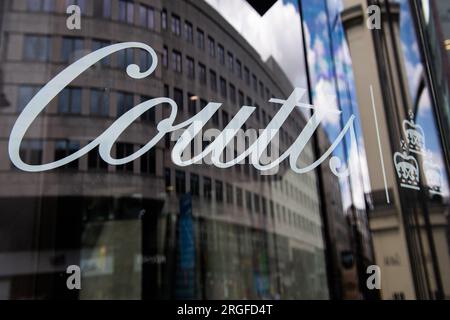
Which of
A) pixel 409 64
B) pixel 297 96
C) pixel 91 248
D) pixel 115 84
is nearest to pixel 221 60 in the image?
pixel 297 96

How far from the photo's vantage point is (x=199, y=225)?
18.2 feet

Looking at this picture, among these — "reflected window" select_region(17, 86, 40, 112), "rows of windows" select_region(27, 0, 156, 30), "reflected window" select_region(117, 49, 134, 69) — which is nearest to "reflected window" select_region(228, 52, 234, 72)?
"rows of windows" select_region(27, 0, 156, 30)

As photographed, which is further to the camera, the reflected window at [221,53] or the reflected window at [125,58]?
the reflected window at [221,53]

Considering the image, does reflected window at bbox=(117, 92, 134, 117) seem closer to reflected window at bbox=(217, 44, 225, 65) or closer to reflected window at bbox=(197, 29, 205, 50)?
reflected window at bbox=(197, 29, 205, 50)

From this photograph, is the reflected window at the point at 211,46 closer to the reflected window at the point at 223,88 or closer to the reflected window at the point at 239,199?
the reflected window at the point at 223,88

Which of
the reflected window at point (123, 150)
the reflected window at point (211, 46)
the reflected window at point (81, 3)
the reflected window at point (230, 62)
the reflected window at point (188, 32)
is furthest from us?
the reflected window at point (230, 62)

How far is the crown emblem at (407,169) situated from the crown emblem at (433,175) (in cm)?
17

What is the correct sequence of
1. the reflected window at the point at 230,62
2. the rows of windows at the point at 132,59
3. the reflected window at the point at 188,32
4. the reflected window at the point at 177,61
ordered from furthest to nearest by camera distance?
the reflected window at the point at 230,62
the reflected window at the point at 188,32
the reflected window at the point at 177,61
the rows of windows at the point at 132,59

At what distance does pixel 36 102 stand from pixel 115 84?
71 centimetres

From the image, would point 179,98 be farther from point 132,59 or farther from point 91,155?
point 91,155

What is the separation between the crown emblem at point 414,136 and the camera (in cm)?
443

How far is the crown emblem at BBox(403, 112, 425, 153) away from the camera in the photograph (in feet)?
14.5

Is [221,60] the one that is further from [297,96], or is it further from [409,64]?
[409,64]

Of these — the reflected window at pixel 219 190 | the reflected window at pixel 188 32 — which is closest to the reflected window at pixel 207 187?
the reflected window at pixel 219 190
